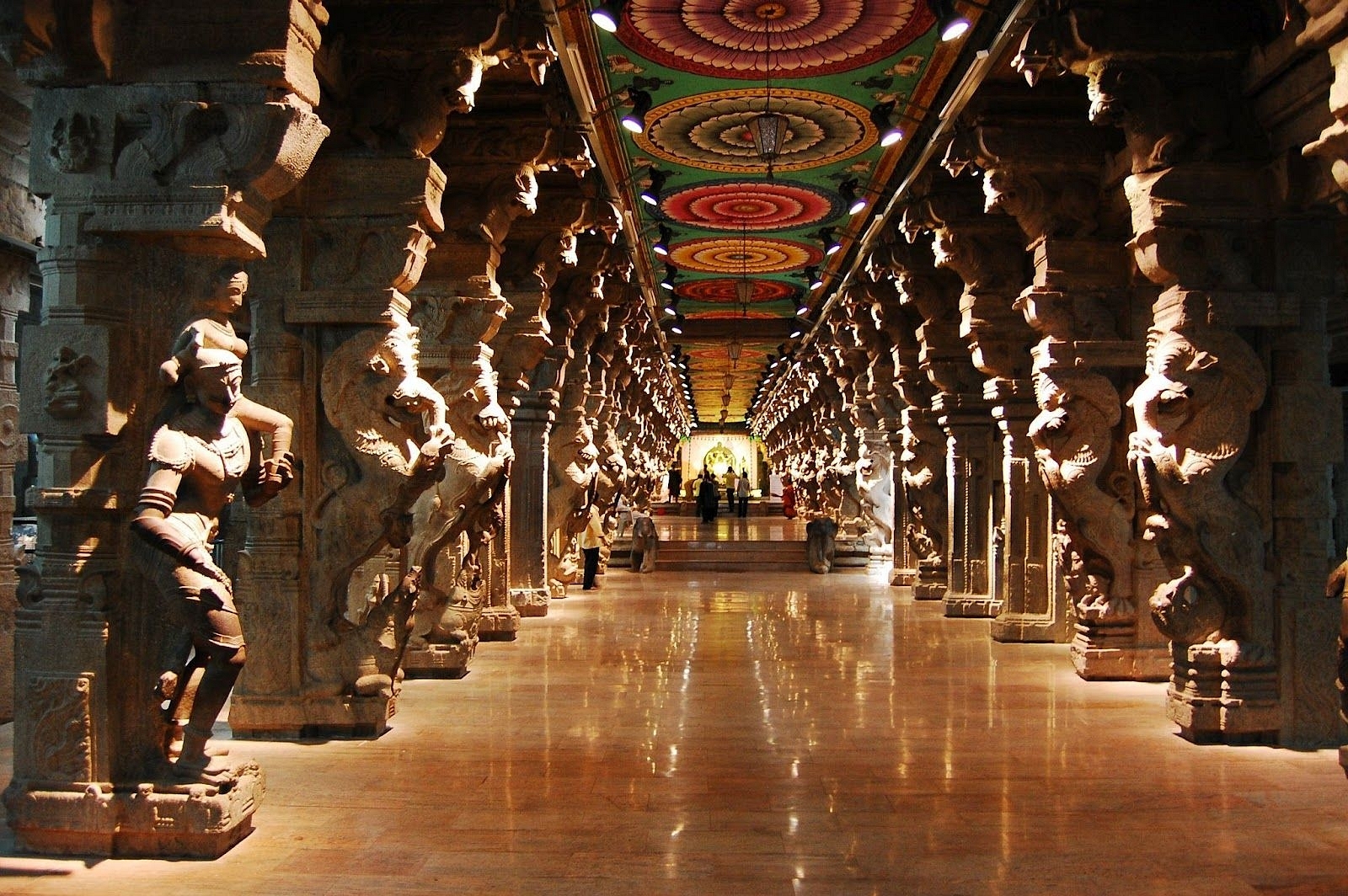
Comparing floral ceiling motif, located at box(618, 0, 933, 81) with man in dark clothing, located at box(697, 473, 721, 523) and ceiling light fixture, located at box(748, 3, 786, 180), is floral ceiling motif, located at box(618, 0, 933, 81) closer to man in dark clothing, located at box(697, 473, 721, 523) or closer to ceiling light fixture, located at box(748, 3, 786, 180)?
ceiling light fixture, located at box(748, 3, 786, 180)

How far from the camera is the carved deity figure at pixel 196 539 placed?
4.17 m

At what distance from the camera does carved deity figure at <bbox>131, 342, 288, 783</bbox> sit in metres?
4.17

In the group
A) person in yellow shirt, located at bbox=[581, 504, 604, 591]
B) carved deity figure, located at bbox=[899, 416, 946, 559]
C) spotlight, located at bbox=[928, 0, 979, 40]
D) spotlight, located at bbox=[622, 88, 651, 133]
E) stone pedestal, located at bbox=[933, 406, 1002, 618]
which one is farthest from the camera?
person in yellow shirt, located at bbox=[581, 504, 604, 591]

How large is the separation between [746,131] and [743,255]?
19.2ft

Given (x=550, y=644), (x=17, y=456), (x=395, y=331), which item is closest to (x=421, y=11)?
(x=395, y=331)

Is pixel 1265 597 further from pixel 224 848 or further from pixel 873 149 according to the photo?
pixel 873 149

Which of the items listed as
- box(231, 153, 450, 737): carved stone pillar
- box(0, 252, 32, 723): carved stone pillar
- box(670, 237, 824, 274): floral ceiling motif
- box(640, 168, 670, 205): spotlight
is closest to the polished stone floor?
box(231, 153, 450, 737): carved stone pillar

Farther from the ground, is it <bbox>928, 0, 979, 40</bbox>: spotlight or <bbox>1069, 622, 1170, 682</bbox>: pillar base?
<bbox>928, 0, 979, 40</bbox>: spotlight

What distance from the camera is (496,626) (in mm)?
10523

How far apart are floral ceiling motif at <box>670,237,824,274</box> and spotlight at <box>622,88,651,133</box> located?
6.04 metres

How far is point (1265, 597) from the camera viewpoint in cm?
633

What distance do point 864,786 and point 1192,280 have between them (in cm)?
337

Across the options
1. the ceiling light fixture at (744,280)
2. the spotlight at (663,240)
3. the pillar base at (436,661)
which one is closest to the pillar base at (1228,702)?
the pillar base at (436,661)

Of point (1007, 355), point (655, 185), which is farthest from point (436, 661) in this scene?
point (1007, 355)
